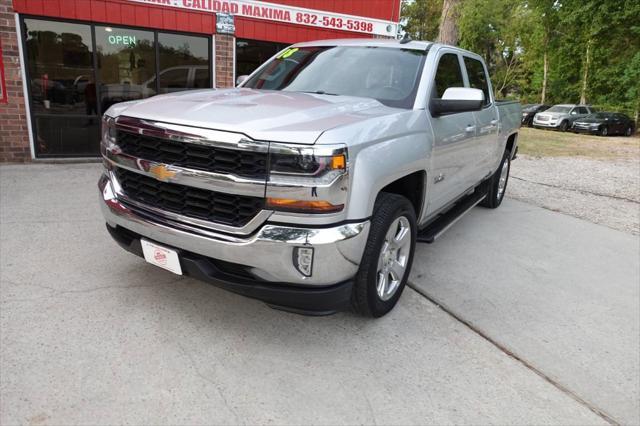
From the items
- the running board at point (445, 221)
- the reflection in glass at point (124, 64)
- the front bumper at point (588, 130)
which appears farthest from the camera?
the front bumper at point (588, 130)

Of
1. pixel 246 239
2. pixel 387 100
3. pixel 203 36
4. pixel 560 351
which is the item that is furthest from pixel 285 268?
pixel 203 36

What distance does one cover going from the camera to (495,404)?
99.0 inches

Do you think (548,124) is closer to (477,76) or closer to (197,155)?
(477,76)

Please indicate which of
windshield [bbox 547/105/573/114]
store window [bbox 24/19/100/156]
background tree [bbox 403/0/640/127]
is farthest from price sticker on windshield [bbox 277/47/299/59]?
windshield [bbox 547/105/573/114]

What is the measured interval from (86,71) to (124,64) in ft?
2.19

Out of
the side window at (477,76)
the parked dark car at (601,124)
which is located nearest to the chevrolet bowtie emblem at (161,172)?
the side window at (477,76)

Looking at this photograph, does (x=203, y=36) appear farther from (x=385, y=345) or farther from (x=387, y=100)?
(x=385, y=345)

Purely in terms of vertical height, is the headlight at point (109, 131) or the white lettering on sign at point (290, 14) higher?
the white lettering on sign at point (290, 14)

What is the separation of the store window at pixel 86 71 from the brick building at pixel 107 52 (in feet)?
0.05

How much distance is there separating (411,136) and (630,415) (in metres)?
2.11

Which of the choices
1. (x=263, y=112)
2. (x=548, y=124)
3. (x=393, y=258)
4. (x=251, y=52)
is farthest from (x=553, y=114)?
(x=263, y=112)

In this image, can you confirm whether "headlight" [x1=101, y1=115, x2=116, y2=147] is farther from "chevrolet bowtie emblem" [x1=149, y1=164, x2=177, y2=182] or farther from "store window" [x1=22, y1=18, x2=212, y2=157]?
"store window" [x1=22, y1=18, x2=212, y2=157]

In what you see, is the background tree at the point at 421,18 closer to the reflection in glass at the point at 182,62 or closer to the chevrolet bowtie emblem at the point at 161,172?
the reflection in glass at the point at 182,62

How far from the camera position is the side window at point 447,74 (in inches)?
152
